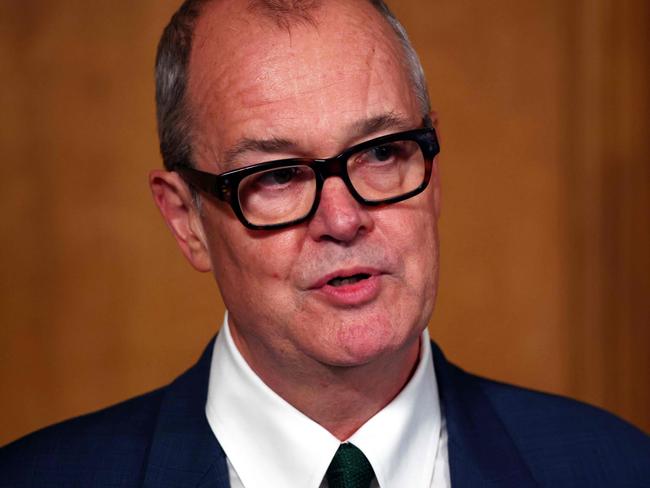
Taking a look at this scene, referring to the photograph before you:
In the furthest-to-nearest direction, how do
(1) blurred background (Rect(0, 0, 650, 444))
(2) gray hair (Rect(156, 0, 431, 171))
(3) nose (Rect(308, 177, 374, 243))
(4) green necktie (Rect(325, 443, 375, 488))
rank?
(1) blurred background (Rect(0, 0, 650, 444)), (2) gray hair (Rect(156, 0, 431, 171)), (4) green necktie (Rect(325, 443, 375, 488)), (3) nose (Rect(308, 177, 374, 243))

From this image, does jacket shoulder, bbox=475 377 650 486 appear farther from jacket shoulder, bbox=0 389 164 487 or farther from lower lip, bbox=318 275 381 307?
jacket shoulder, bbox=0 389 164 487

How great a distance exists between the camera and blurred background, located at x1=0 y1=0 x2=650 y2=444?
2.98 m

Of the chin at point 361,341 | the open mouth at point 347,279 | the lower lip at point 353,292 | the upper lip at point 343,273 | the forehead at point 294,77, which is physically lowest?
the chin at point 361,341

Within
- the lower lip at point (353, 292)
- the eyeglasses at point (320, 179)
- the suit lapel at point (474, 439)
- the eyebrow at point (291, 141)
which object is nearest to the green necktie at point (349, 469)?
the suit lapel at point (474, 439)

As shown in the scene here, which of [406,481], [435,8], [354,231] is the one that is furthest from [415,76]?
[435,8]

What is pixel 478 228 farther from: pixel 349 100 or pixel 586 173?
pixel 349 100

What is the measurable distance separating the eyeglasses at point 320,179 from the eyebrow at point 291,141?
2 centimetres

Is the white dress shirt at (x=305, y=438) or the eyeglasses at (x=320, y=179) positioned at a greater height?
the eyeglasses at (x=320, y=179)

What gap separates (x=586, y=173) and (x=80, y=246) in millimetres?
1231

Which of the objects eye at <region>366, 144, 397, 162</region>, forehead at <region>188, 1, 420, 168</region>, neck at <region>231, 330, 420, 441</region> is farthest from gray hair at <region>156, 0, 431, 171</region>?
neck at <region>231, 330, 420, 441</region>

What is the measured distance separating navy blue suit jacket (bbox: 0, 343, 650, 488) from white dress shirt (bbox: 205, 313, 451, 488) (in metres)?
0.04

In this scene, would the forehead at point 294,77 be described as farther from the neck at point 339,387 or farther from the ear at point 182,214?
the neck at point 339,387

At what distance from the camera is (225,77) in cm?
202

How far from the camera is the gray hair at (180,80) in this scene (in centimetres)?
212
